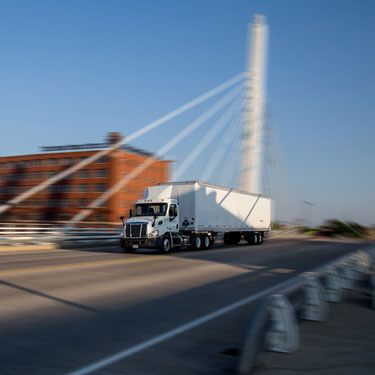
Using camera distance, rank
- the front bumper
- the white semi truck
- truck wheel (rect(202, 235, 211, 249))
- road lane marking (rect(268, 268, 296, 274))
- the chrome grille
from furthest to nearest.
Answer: truck wheel (rect(202, 235, 211, 249)), the white semi truck, the chrome grille, the front bumper, road lane marking (rect(268, 268, 296, 274))

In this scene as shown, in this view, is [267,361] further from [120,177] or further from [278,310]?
[120,177]

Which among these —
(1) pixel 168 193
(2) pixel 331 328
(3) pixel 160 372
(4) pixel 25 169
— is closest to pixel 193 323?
(2) pixel 331 328

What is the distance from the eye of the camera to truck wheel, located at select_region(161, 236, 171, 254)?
26.2 metres

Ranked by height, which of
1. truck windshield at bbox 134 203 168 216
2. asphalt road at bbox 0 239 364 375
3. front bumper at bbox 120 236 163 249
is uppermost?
truck windshield at bbox 134 203 168 216

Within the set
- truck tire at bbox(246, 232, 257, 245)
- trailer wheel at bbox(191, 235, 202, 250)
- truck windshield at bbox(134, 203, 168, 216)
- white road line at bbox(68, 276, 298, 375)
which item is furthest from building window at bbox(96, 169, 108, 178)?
white road line at bbox(68, 276, 298, 375)

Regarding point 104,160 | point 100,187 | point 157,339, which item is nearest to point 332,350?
point 157,339

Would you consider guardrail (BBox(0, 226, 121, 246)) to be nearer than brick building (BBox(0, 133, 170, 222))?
Yes

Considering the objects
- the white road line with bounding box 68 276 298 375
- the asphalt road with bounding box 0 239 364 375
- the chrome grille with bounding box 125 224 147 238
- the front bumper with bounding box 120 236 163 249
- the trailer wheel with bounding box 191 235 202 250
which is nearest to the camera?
the white road line with bounding box 68 276 298 375

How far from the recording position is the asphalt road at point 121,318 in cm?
590

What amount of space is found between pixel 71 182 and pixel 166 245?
32263mm

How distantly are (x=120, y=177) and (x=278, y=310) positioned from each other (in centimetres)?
4905

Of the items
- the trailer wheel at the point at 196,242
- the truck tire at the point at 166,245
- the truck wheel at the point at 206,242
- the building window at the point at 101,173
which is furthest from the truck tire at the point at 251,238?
the building window at the point at 101,173

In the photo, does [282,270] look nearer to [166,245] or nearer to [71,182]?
[166,245]

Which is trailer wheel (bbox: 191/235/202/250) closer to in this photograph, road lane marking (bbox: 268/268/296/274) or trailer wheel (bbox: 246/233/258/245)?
trailer wheel (bbox: 246/233/258/245)
